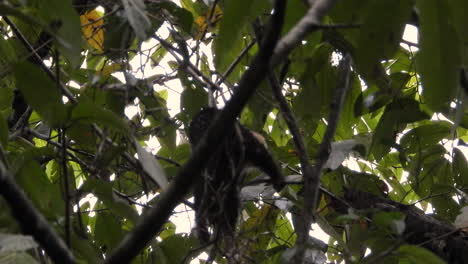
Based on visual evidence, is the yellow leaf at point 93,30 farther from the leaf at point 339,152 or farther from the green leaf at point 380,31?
the green leaf at point 380,31

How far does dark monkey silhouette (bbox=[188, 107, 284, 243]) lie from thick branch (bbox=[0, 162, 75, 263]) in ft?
0.73

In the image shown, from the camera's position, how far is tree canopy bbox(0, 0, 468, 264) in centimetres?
86

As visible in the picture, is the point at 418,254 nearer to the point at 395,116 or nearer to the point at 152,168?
the point at 152,168

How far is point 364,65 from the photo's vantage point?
35.8 inches

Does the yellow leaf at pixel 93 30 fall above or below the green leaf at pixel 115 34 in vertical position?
above

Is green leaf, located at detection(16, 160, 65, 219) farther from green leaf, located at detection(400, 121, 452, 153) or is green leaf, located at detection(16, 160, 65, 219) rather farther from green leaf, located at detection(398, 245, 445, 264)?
green leaf, located at detection(400, 121, 452, 153)

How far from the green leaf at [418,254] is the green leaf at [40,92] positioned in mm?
563

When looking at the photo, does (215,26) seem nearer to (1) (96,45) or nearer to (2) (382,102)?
(1) (96,45)

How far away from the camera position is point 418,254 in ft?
3.18

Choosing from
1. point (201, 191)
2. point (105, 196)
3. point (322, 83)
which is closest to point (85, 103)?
point (105, 196)

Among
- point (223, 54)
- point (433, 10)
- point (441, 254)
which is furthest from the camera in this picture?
point (441, 254)

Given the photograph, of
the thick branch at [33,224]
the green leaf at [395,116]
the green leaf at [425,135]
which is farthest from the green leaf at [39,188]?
the green leaf at [425,135]

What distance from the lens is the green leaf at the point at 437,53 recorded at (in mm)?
834

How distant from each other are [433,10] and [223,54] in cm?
31
